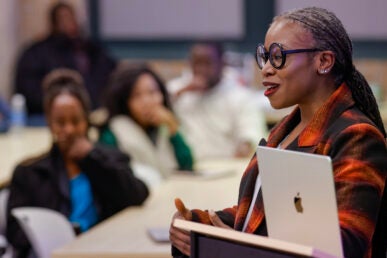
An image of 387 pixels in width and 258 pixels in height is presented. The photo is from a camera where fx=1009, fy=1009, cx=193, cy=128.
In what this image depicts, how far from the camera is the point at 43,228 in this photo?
11.7 ft

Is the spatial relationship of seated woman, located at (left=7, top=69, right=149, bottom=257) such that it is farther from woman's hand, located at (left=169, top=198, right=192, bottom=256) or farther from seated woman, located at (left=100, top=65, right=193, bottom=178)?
woman's hand, located at (left=169, top=198, right=192, bottom=256)

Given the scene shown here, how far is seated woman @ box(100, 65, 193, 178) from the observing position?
4754 millimetres

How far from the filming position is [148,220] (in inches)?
142

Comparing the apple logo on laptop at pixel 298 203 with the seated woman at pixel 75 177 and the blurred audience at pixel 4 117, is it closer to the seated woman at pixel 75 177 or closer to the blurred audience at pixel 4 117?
the seated woman at pixel 75 177

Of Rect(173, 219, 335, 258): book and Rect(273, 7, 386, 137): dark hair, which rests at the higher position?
Rect(273, 7, 386, 137): dark hair

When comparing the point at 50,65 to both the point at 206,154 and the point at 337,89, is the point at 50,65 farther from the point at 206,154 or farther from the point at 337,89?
the point at 337,89

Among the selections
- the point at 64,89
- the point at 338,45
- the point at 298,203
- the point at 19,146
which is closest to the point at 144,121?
the point at 64,89

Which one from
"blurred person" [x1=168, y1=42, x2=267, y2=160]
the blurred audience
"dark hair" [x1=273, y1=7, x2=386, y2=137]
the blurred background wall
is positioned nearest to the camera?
"dark hair" [x1=273, y1=7, x2=386, y2=137]

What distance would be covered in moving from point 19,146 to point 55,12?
2.28m

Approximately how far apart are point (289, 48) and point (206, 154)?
160 inches

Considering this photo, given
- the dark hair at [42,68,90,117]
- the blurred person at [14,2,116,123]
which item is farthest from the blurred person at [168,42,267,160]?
the dark hair at [42,68,90,117]

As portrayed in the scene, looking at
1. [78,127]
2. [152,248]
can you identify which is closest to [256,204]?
[152,248]

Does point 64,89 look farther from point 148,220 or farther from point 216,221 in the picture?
point 216,221

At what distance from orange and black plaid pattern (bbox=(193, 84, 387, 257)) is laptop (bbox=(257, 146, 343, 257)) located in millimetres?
39
